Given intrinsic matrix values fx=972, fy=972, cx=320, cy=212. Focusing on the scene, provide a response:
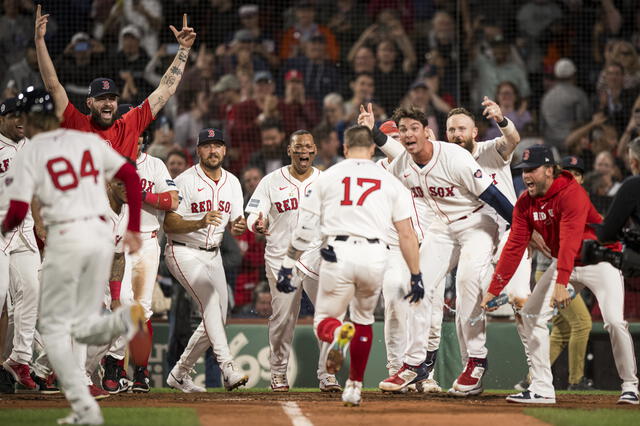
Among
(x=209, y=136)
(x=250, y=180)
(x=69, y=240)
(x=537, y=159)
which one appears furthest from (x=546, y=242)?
(x=250, y=180)

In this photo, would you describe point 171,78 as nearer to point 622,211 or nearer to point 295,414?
point 295,414

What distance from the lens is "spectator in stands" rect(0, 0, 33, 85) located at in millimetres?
13766

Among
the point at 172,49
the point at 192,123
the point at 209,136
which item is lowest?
the point at 209,136

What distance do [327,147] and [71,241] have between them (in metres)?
7.52

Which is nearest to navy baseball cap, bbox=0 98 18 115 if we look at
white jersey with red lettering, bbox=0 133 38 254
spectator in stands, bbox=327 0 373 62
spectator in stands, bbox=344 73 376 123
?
white jersey with red lettering, bbox=0 133 38 254

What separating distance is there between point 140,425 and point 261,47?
972 cm

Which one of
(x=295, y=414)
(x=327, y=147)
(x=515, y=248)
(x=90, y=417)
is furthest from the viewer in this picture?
(x=327, y=147)

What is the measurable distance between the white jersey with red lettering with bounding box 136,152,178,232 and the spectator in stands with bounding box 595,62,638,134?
278 inches

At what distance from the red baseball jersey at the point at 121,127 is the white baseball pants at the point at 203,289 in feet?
3.61

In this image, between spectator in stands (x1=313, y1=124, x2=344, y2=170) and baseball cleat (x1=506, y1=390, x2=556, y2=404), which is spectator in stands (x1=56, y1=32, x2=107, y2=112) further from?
baseball cleat (x1=506, y1=390, x2=556, y2=404)

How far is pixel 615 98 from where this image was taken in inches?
540

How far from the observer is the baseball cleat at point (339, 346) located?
22.3 feet

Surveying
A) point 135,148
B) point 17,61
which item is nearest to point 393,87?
point 17,61

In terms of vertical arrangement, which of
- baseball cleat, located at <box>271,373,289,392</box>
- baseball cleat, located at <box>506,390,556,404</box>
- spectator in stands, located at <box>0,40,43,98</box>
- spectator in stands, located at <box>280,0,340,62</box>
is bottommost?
baseball cleat, located at <box>271,373,289,392</box>
